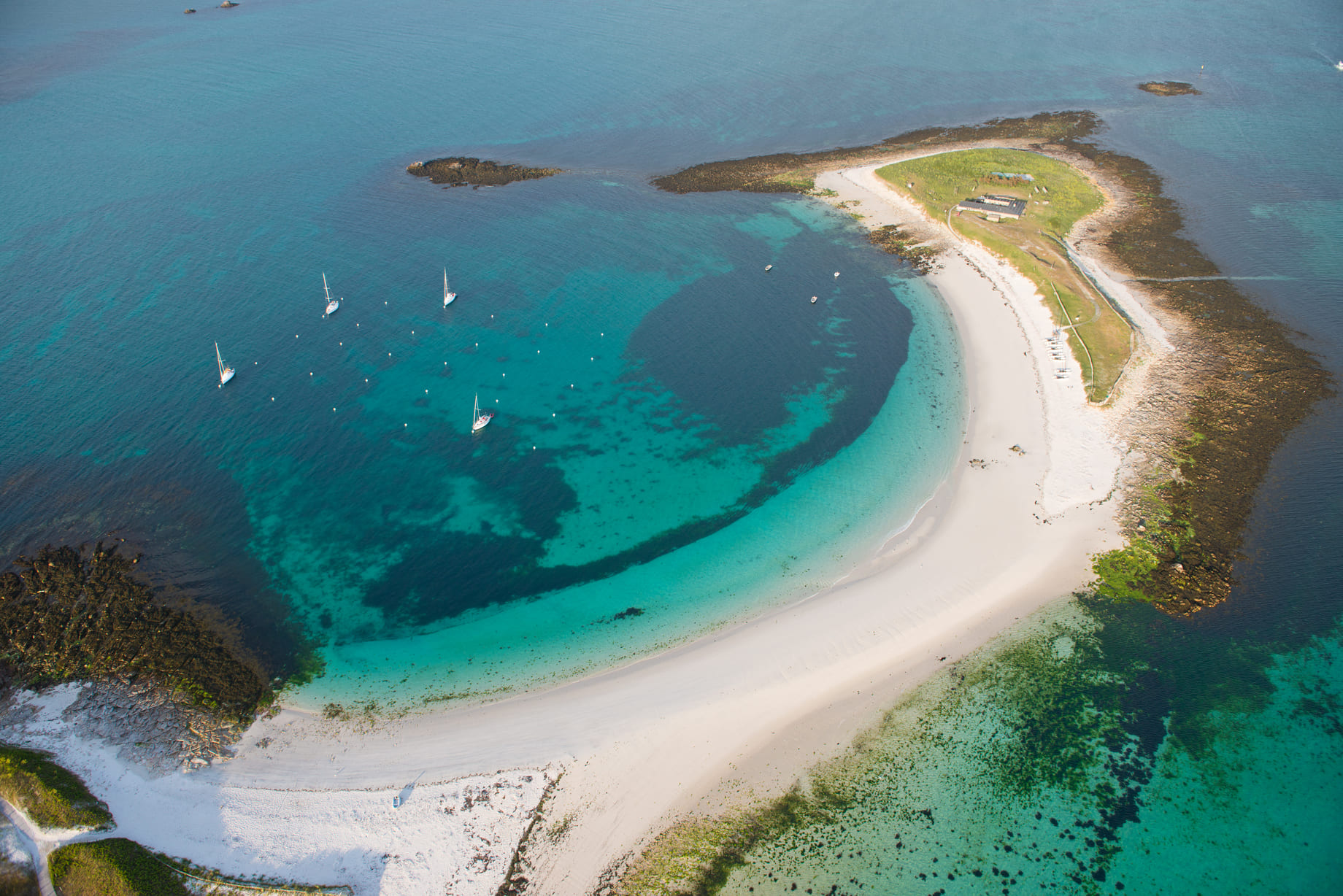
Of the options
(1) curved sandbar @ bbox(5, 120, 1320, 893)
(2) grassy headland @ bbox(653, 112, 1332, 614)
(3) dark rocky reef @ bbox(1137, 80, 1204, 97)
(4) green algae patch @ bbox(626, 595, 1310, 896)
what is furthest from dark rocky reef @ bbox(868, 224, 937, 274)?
(3) dark rocky reef @ bbox(1137, 80, 1204, 97)

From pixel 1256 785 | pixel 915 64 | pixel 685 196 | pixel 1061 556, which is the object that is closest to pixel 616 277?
pixel 685 196

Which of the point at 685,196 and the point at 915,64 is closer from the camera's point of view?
the point at 685,196

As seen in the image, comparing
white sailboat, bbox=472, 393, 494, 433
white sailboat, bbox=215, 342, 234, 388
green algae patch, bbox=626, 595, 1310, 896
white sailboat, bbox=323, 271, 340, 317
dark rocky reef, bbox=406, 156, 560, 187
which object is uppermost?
dark rocky reef, bbox=406, 156, 560, 187

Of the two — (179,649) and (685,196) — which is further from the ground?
(685,196)

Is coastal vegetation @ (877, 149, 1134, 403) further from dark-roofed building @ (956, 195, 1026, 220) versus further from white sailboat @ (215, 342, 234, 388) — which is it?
white sailboat @ (215, 342, 234, 388)

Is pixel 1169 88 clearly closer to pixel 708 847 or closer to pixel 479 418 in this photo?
pixel 479 418

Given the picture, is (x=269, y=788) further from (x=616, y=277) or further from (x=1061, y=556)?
(x=616, y=277)
